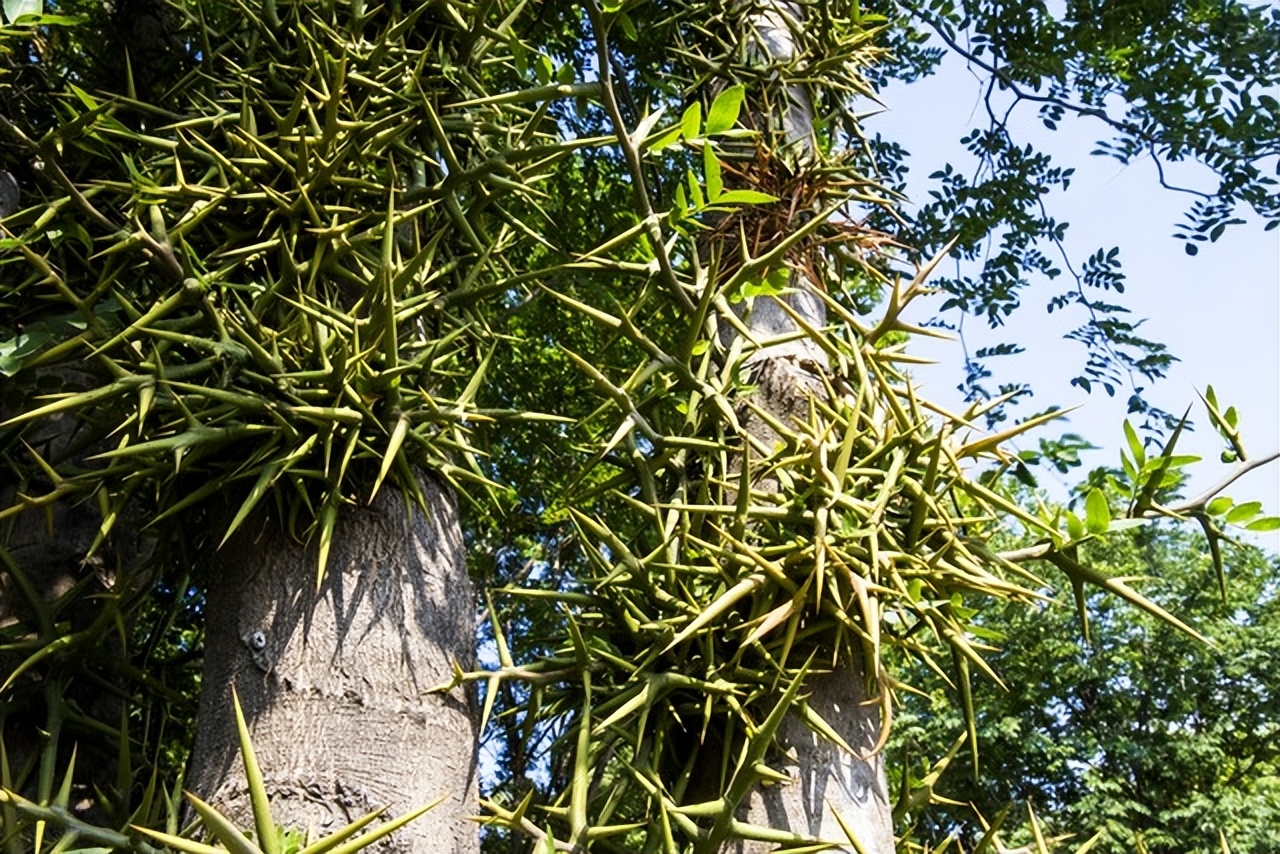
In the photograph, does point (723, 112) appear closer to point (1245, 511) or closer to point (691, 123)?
point (691, 123)

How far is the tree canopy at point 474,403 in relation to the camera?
1.15 m

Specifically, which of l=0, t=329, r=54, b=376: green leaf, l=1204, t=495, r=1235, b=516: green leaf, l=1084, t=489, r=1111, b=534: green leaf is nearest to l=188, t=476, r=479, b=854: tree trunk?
l=0, t=329, r=54, b=376: green leaf

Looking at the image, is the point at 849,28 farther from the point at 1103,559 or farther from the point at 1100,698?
the point at 1100,698

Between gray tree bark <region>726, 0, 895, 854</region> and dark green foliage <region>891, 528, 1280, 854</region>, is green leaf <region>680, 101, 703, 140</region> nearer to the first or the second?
gray tree bark <region>726, 0, 895, 854</region>

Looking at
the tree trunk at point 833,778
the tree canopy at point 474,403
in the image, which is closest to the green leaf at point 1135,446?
the tree canopy at point 474,403

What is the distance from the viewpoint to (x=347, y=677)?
1225 millimetres

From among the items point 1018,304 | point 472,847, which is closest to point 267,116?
point 472,847

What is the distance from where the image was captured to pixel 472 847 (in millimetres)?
1231

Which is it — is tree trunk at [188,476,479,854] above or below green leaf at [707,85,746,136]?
below

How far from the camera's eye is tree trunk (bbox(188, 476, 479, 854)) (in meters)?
1.17

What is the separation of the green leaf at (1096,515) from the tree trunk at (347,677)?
69 centimetres

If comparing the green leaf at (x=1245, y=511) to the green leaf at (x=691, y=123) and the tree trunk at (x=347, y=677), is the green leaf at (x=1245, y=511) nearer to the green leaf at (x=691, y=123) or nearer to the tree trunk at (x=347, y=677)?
the green leaf at (x=691, y=123)

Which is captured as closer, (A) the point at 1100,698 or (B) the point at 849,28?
(B) the point at 849,28

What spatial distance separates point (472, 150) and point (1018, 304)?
206 cm
